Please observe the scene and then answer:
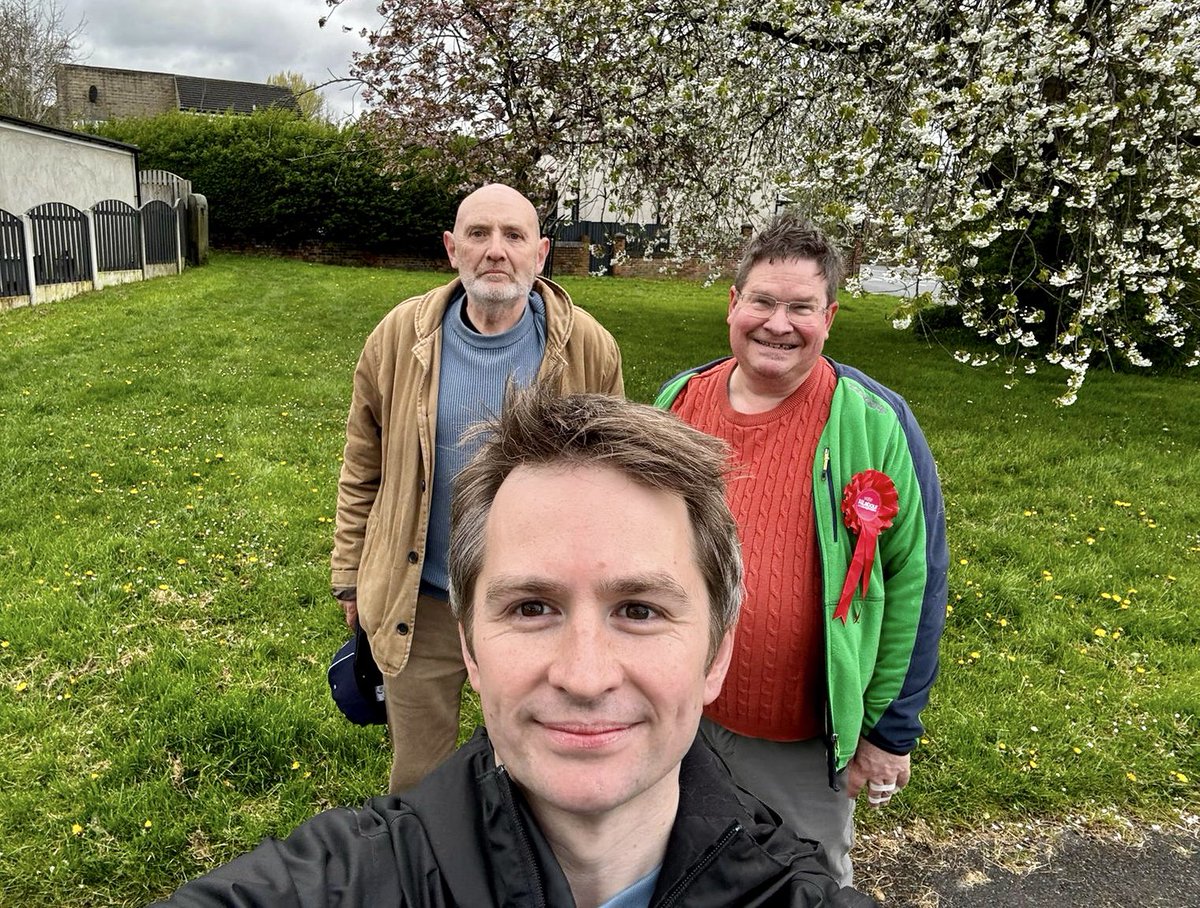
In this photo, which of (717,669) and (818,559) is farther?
(818,559)

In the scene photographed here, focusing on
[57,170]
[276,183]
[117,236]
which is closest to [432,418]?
[117,236]

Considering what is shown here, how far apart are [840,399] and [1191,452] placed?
8.01 m

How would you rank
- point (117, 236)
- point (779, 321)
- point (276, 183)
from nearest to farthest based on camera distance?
point (779, 321), point (117, 236), point (276, 183)

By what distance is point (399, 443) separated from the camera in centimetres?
258

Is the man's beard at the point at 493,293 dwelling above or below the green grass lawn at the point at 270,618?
above

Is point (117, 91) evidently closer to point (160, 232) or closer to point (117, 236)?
point (160, 232)

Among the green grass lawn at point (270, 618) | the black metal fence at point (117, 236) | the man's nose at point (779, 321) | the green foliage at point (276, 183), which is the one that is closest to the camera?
the man's nose at point (779, 321)

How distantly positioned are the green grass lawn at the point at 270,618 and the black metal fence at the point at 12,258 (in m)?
3.39

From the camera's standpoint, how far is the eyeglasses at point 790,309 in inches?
83.3

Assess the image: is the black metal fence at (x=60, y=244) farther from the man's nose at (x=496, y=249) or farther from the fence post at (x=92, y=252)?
the man's nose at (x=496, y=249)

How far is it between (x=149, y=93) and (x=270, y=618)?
6694cm

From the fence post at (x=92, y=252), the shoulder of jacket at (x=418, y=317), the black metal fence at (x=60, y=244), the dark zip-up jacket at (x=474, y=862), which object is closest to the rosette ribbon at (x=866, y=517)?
the dark zip-up jacket at (x=474, y=862)

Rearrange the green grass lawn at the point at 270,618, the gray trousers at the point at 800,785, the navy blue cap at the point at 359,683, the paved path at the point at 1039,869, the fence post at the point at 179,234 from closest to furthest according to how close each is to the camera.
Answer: the gray trousers at the point at 800,785
the navy blue cap at the point at 359,683
the paved path at the point at 1039,869
the green grass lawn at the point at 270,618
the fence post at the point at 179,234

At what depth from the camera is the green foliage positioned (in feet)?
78.8
